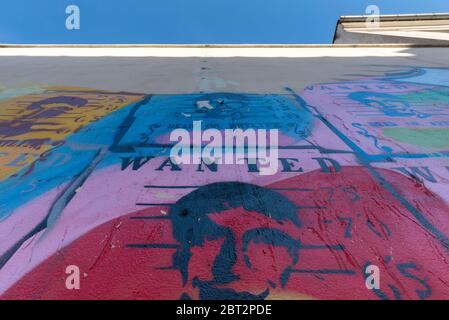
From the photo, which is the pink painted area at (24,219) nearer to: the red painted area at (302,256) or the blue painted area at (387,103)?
the red painted area at (302,256)

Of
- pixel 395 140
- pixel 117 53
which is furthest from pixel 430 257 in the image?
pixel 117 53

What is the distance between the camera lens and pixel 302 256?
156cm

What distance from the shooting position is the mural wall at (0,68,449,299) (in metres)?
1.44

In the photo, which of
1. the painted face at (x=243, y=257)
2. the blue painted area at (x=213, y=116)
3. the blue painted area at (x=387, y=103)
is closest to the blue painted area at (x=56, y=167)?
the blue painted area at (x=213, y=116)

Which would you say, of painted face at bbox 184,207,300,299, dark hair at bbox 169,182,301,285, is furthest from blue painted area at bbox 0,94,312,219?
painted face at bbox 184,207,300,299

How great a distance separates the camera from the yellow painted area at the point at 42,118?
2.43m

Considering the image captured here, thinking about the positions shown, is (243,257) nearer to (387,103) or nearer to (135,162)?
(135,162)

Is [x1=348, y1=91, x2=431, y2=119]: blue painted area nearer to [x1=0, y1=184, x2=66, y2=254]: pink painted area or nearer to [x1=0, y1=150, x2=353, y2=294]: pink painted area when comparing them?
[x1=0, y1=150, x2=353, y2=294]: pink painted area

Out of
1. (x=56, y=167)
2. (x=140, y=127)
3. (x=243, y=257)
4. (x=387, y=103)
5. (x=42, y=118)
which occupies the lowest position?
(x=243, y=257)

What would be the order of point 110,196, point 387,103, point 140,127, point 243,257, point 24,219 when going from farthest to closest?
point 387,103, point 140,127, point 110,196, point 24,219, point 243,257

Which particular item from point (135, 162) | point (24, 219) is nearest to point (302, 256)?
point (135, 162)

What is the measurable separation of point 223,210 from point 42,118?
2424 millimetres

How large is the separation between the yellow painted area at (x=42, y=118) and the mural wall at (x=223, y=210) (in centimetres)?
2

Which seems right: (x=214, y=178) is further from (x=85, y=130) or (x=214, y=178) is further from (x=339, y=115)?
(x=339, y=115)
